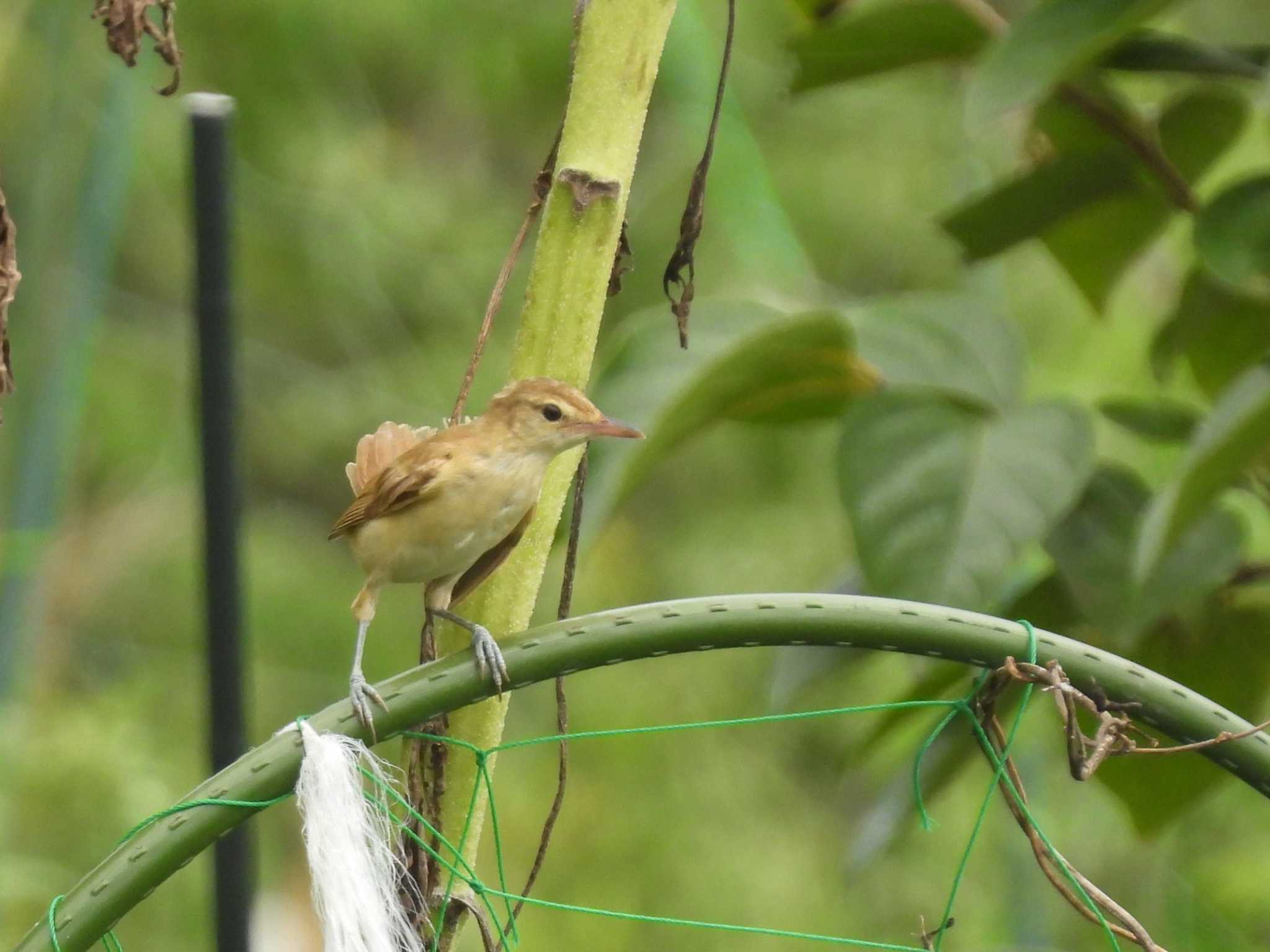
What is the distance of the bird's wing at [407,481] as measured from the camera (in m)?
1.05

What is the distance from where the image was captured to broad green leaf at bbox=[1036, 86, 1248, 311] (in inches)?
55.7

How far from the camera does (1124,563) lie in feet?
4.25

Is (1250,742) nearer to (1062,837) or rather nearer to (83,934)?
(83,934)

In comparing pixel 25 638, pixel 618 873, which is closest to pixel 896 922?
pixel 618 873

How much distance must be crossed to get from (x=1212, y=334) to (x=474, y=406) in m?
2.18

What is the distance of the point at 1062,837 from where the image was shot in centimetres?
321

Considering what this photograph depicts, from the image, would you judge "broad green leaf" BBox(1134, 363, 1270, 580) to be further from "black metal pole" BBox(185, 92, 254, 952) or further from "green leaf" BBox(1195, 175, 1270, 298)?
"black metal pole" BBox(185, 92, 254, 952)

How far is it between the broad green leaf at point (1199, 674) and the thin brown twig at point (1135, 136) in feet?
1.30

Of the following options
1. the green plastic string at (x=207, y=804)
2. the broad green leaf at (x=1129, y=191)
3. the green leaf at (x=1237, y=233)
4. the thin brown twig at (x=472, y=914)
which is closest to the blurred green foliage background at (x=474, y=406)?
the broad green leaf at (x=1129, y=191)

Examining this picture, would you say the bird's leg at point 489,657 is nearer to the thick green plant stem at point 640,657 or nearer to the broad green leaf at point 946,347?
the thick green plant stem at point 640,657

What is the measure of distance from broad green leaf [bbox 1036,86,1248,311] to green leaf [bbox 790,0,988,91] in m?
0.12

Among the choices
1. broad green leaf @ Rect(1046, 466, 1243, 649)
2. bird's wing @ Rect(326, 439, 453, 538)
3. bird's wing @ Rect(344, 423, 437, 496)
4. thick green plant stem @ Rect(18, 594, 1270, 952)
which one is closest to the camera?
thick green plant stem @ Rect(18, 594, 1270, 952)

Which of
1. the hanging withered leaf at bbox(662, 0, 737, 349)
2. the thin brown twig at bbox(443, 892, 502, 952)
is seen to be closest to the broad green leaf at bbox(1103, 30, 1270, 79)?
the hanging withered leaf at bbox(662, 0, 737, 349)

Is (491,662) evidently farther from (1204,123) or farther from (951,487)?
(1204,123)
